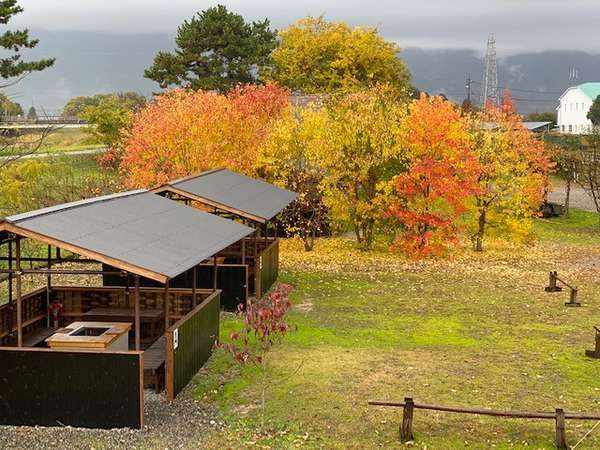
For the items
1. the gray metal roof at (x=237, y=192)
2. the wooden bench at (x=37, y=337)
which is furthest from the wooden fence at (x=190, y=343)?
the gray metal roof at (x=237, y=192)

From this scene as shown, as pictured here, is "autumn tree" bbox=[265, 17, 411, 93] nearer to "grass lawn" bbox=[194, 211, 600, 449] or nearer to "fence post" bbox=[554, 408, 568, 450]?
"grass lawn" bbox=[194, 211, 600, 449]

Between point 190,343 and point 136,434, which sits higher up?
point 190,343

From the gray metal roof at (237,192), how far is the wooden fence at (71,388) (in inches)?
394

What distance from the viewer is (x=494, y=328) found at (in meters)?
20.0

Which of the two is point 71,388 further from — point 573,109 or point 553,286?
point 573,109

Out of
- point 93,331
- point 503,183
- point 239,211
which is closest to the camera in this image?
point 93,331

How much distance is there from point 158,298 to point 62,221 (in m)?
5.22

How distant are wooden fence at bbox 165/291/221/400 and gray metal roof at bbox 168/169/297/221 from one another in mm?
5747

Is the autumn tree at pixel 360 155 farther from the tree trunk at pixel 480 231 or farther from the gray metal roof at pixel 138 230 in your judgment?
the gray metal roof at pixel 138 230

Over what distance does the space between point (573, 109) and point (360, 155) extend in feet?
394

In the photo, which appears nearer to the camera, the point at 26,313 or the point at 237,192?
the point at 26,313

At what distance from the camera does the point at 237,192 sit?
24516mm

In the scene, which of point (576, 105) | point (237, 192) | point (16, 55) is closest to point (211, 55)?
point (16, 55)

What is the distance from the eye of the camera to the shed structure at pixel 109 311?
12211 mm
